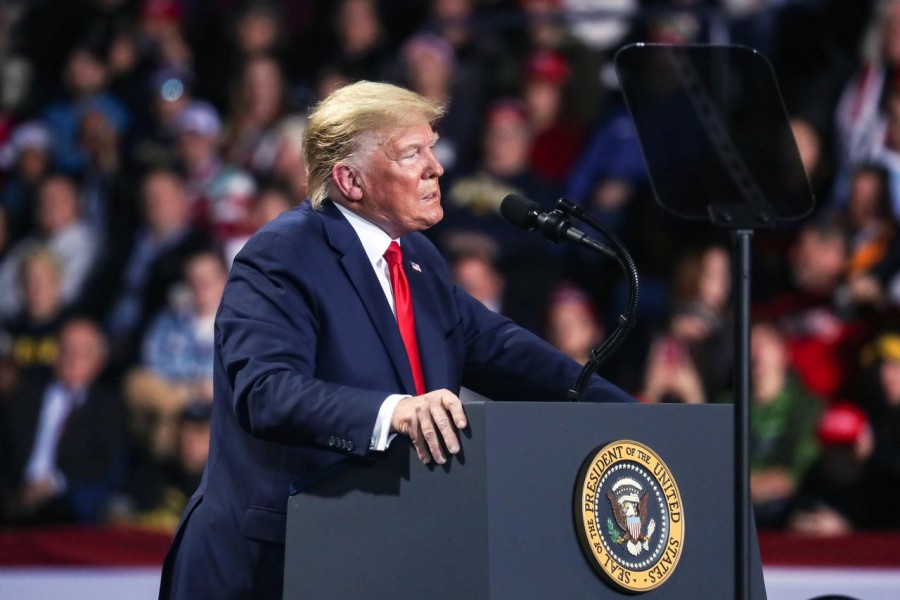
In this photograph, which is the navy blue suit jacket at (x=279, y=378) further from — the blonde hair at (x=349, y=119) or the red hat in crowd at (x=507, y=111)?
the red hat in crowd at (x=507, y=111)

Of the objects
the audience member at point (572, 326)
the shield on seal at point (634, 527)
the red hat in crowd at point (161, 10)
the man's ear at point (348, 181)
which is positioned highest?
the red hat in crowd at point (161, 10)

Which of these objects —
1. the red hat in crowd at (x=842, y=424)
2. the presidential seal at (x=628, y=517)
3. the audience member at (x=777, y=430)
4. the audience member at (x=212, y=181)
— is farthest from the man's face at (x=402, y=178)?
the audience member at (x=212, y=181)

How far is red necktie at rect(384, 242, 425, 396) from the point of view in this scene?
2.31 meters

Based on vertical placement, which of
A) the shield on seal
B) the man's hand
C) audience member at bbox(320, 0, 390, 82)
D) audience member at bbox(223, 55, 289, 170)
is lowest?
the shield on seal

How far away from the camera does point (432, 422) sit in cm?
192

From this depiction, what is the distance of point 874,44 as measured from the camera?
555 cm

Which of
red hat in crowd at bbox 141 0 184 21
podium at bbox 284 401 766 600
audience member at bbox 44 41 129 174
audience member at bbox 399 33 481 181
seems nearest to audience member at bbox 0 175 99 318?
audience member at bbox 44 41 129 174

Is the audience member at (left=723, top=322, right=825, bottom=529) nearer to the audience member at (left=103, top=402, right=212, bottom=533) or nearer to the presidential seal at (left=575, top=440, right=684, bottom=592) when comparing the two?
the audience member at (left=103, top=402, right=212, bottom=533)

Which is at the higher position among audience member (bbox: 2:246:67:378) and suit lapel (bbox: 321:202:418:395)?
audience member (bbox: 2:246:67:378)

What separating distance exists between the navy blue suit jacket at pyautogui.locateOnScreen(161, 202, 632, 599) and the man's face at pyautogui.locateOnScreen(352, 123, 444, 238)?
0.08 m

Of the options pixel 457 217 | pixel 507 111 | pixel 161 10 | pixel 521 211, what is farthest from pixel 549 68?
pixel 521 211

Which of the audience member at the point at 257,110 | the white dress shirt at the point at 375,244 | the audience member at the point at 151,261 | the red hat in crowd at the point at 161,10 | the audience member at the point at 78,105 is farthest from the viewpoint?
the red hat in crowd at the point at 161,10

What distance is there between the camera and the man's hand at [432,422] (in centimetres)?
190

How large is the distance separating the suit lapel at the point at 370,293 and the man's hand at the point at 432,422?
11.2 inches
